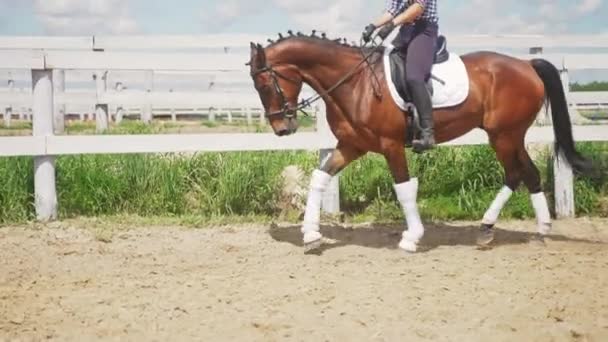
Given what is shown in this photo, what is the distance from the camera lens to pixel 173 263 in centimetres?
628

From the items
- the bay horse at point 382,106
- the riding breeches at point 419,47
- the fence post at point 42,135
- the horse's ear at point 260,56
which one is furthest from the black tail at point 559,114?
the fence post at point 42,135

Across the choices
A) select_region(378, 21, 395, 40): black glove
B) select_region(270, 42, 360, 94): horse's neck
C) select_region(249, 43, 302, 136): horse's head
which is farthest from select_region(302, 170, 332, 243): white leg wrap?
select_region(378, 21, 395, 40): black glove

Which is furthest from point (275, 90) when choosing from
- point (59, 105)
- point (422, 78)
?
point (59, 105)

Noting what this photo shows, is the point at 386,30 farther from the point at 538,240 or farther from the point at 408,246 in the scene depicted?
the point at 538,240

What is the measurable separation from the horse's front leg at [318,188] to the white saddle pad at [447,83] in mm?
715

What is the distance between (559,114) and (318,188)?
252cm

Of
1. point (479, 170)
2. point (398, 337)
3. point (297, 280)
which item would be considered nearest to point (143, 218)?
point (297, 280)

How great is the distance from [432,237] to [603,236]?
172 cm

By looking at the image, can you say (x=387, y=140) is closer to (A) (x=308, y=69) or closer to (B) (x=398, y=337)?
(A) (x=308, y=69)

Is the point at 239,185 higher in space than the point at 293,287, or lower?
higher

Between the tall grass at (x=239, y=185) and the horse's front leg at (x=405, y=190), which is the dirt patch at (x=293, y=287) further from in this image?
the tall grass at (x=239, y=185)

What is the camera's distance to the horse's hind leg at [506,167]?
22.8 feet

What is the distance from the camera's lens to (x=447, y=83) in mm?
6691

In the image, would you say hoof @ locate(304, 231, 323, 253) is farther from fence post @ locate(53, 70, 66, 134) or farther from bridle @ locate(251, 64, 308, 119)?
fence post @ locate(53, 70, 66, 134)
